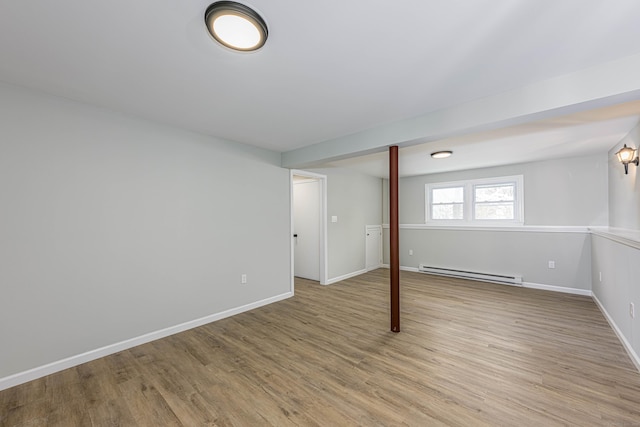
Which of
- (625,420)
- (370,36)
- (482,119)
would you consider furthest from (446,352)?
(370,36)

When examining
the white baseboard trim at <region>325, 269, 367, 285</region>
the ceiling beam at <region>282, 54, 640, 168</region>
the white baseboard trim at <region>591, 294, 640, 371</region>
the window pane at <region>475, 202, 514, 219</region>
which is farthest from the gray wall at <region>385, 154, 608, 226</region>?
the white baseboard trim at <region>325, 269, 367, 285</region>

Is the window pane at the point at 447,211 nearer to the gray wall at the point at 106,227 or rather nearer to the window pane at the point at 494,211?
the window pane at the point at 494,211

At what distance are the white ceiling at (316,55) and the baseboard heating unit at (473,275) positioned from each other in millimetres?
3021

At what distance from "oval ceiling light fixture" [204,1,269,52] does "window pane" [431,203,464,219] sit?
543 centimetres

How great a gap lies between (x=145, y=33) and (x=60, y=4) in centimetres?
36

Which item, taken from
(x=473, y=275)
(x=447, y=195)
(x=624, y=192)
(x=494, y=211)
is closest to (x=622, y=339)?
(x=624, y=192)

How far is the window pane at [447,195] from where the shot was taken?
18.6 ft

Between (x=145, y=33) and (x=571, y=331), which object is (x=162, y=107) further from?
(x=571, y=331)

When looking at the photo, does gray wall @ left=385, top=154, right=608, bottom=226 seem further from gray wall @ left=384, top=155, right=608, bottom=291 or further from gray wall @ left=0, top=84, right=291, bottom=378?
gray wall @ left=0, top=84, right=291, bottom=378

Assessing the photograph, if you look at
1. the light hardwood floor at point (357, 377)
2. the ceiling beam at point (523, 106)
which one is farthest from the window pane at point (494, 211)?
the ceiling beam at point (523, 106)

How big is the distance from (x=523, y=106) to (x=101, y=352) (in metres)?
4.39

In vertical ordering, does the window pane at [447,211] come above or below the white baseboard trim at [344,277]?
above

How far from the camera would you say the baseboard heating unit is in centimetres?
483

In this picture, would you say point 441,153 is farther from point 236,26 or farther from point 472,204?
point 236,26
